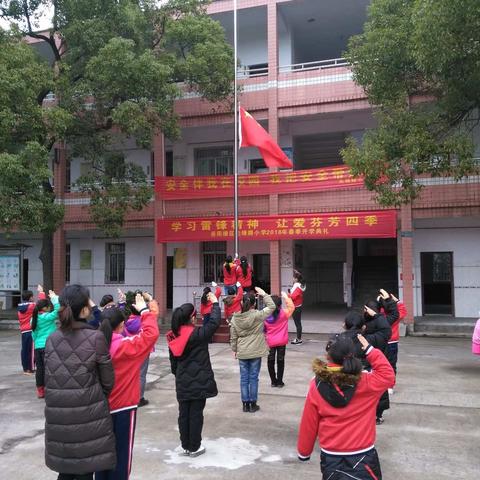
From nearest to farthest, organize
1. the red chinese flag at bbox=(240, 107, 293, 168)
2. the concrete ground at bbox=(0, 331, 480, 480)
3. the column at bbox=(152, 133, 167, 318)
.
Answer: the concrete ground at bbox=(0, 331, 480, 480) < the red chinese flag at bbox=(240, 107, 293, 168) < the column at bbox=(152, 133, 167, 318)

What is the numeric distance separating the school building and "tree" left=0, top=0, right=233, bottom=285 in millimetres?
1665

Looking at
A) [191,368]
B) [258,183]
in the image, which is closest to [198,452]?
[191,368]

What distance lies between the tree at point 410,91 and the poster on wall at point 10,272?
1183cm

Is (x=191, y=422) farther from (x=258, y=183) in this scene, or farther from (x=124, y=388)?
(x=258, y=183)

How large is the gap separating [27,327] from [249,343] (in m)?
4.42

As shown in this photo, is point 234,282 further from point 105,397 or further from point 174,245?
point 105,397

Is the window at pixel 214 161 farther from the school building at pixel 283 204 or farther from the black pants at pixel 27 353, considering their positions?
the black pants at pixel 27 353

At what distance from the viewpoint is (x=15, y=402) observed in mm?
6844

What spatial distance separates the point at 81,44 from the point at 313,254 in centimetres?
1064

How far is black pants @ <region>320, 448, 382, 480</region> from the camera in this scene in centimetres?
276

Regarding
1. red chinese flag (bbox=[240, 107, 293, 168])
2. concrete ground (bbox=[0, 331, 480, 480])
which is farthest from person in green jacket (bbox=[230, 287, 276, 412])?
red chinese flag (bbox=[240, 107, 293, 168])

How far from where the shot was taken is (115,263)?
1806cm

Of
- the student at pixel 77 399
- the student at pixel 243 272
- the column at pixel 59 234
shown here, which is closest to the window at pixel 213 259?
the column at pixel 59 234

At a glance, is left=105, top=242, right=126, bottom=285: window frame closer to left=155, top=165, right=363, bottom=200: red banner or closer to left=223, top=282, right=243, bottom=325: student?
left=155, top=165, right=363, bottom=200: red banner
